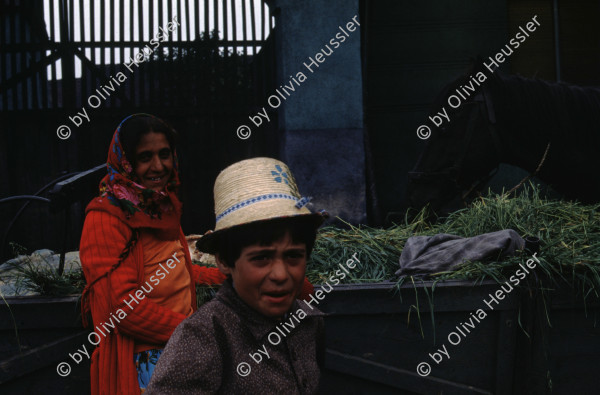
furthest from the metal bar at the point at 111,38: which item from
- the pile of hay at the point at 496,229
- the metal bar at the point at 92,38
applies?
the pile of hay at the point at 496,229

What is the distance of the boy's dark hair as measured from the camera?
4.81ft

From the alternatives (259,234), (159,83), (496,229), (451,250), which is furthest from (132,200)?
(159,83)

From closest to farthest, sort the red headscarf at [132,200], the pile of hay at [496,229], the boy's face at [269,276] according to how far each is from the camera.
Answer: the boy's face at [269,276]
the red headscarf at [132,200]
the pile of hay at [496,229]

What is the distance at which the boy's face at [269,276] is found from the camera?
4.70ft

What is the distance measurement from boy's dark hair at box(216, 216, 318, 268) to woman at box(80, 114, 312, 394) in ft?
1.70

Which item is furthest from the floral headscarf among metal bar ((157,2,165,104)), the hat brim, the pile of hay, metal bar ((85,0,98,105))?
metal bar ((85,0,98,105))

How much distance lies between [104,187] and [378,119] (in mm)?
4680

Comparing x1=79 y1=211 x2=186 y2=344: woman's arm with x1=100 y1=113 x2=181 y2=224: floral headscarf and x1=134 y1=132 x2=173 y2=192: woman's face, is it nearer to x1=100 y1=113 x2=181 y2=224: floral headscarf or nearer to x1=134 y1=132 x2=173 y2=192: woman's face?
x1=100 y1=113 x2=181 y2=224: floral headscarf

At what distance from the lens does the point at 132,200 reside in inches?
80.4

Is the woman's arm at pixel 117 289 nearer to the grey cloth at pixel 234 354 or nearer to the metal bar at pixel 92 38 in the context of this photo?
the grey cloth at pixel 234 354

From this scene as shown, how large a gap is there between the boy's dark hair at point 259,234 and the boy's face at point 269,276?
0.02 meters

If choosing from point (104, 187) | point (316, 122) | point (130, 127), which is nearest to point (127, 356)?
point (104, 187)

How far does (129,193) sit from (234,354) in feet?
2.94

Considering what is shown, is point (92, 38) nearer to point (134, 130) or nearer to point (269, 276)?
point (134, 130)
